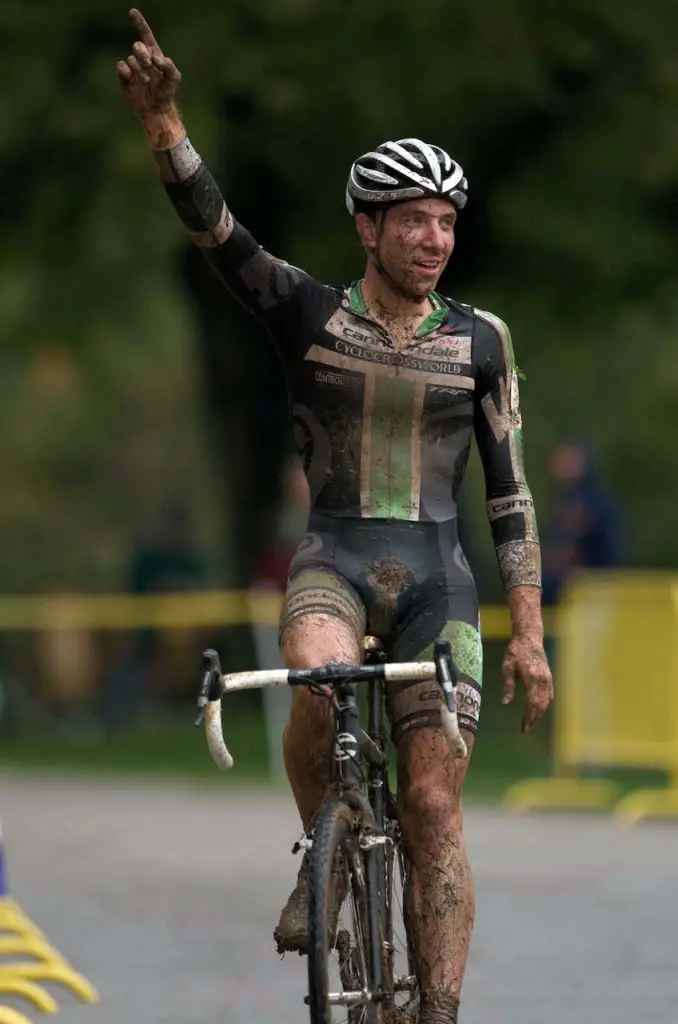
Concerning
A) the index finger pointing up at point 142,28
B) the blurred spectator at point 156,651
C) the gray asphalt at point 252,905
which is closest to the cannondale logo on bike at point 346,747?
the index finger pointing up at point 142,28

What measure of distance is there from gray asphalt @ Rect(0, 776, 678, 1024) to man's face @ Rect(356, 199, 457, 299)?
2453mm

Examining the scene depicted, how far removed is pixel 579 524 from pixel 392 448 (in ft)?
36.3

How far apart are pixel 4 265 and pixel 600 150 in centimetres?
446


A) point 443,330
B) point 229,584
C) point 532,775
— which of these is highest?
point 229,584

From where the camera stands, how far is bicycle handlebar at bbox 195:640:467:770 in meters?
6.54

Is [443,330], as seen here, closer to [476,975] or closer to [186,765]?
[476,975]

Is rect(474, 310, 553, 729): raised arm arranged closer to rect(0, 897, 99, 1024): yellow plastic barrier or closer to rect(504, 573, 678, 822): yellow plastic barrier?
rect(0, 897, 99, 1024): yellow plastic barrier

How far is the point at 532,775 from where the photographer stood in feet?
59.5

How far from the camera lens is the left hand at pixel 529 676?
270 inches

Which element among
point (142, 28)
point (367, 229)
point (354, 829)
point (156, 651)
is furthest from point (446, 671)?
point (156, 651)

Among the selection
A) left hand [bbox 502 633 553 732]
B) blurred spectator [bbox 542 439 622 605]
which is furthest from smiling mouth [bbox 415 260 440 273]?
blurred spectator [bbox 542 439 622 605]

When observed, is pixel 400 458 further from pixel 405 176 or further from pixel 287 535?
pixel 287 535

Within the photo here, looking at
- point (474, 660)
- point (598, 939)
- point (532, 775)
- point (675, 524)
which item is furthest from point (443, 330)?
point (675, 524)

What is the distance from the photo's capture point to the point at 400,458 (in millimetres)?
7113
